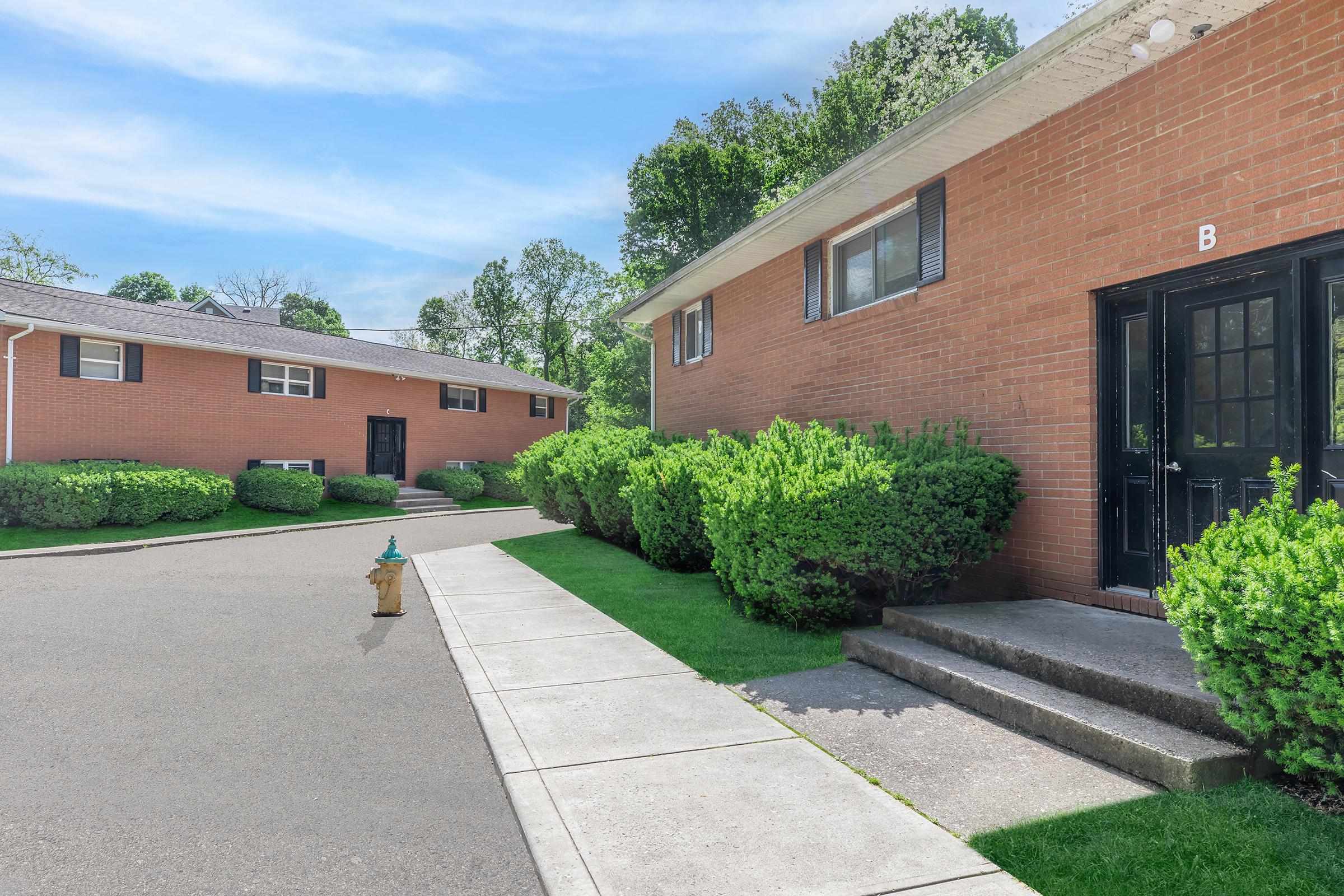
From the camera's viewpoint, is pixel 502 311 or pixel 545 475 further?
pixel 502 311

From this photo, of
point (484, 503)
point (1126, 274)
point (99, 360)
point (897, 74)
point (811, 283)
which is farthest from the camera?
point (897, 74)

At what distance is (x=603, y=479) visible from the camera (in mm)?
11203

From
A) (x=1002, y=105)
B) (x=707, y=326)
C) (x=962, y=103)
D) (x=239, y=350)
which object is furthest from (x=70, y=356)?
(x=1002, y=105)

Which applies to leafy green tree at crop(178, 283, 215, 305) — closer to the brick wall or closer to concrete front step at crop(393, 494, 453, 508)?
the brick wall

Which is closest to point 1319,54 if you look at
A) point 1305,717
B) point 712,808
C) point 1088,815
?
point 1305,717

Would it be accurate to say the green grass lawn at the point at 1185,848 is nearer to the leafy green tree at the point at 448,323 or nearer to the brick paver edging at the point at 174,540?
the brick paver edging at the point at 174,540

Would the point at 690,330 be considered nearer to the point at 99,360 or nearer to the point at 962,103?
the point at 962,103

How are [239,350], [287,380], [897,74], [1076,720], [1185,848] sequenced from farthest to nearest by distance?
[897,74]
[287,380]
[239,350]
[1076,720]
[1185,848]

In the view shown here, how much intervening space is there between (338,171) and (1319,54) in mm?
23186

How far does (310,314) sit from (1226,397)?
58.4 meters

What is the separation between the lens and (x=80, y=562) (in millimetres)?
11305

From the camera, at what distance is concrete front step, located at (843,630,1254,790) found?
3.05 meters

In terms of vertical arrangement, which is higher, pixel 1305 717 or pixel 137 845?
pixel 1305 717

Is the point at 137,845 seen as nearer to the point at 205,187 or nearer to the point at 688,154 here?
the point at 205,187
